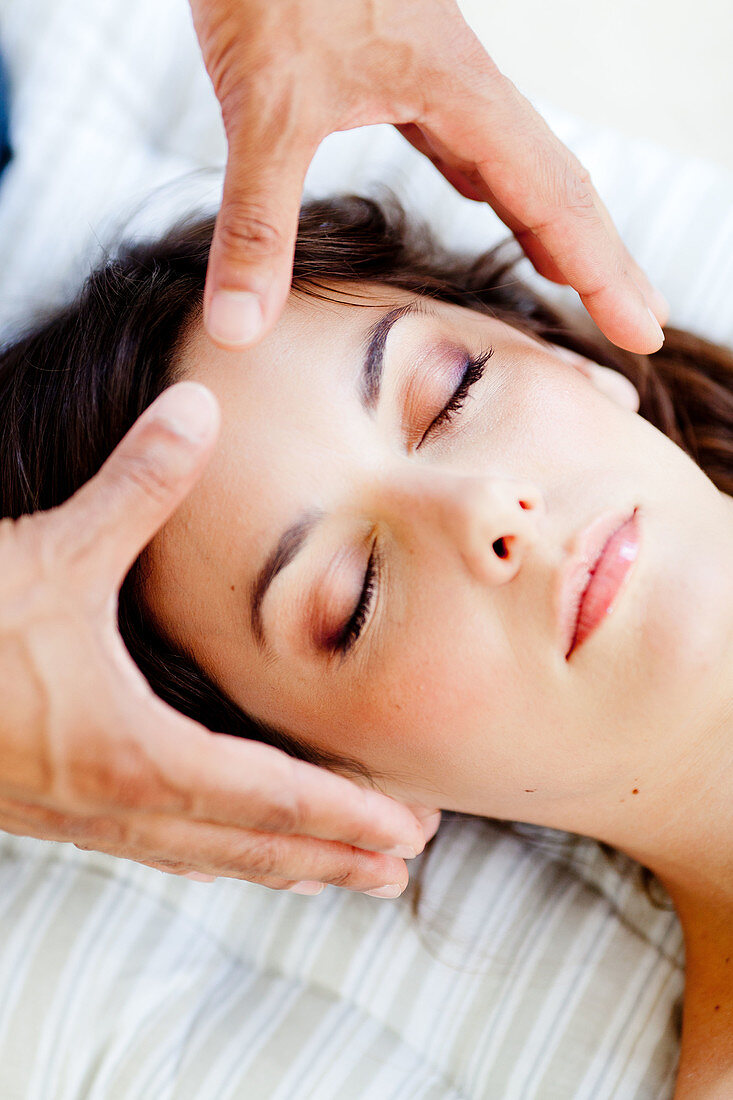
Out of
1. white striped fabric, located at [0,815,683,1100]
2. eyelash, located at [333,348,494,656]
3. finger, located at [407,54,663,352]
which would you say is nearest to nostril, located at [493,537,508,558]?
eyelash, located at [333,348,494,656]

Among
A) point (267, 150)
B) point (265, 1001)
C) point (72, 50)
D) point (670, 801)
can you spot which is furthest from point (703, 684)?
point (72, 50)

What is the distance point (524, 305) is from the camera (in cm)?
151

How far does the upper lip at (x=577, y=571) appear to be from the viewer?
0.91 m

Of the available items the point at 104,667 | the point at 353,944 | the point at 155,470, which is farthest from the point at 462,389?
the point at 353,944

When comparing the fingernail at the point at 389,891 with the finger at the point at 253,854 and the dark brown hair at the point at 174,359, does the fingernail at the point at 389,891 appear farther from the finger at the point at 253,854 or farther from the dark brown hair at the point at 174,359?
the dark brown hair at the point at 174,359

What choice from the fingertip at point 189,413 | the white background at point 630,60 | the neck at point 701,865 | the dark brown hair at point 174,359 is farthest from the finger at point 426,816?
the white background at point 630,60

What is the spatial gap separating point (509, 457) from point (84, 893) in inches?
41.1

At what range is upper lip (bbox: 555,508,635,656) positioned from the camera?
91 centimetres

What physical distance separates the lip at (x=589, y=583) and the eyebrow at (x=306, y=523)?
0.27 m

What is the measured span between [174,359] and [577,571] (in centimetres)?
55

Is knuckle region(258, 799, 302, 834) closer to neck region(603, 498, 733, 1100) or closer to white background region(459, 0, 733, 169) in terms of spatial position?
neck region(603, 498, 733, 1100)

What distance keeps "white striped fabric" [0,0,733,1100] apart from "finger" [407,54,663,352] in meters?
0.47

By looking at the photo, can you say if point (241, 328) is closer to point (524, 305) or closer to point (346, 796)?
point (346, 796)

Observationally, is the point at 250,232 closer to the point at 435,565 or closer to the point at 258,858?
the point at 435,565
